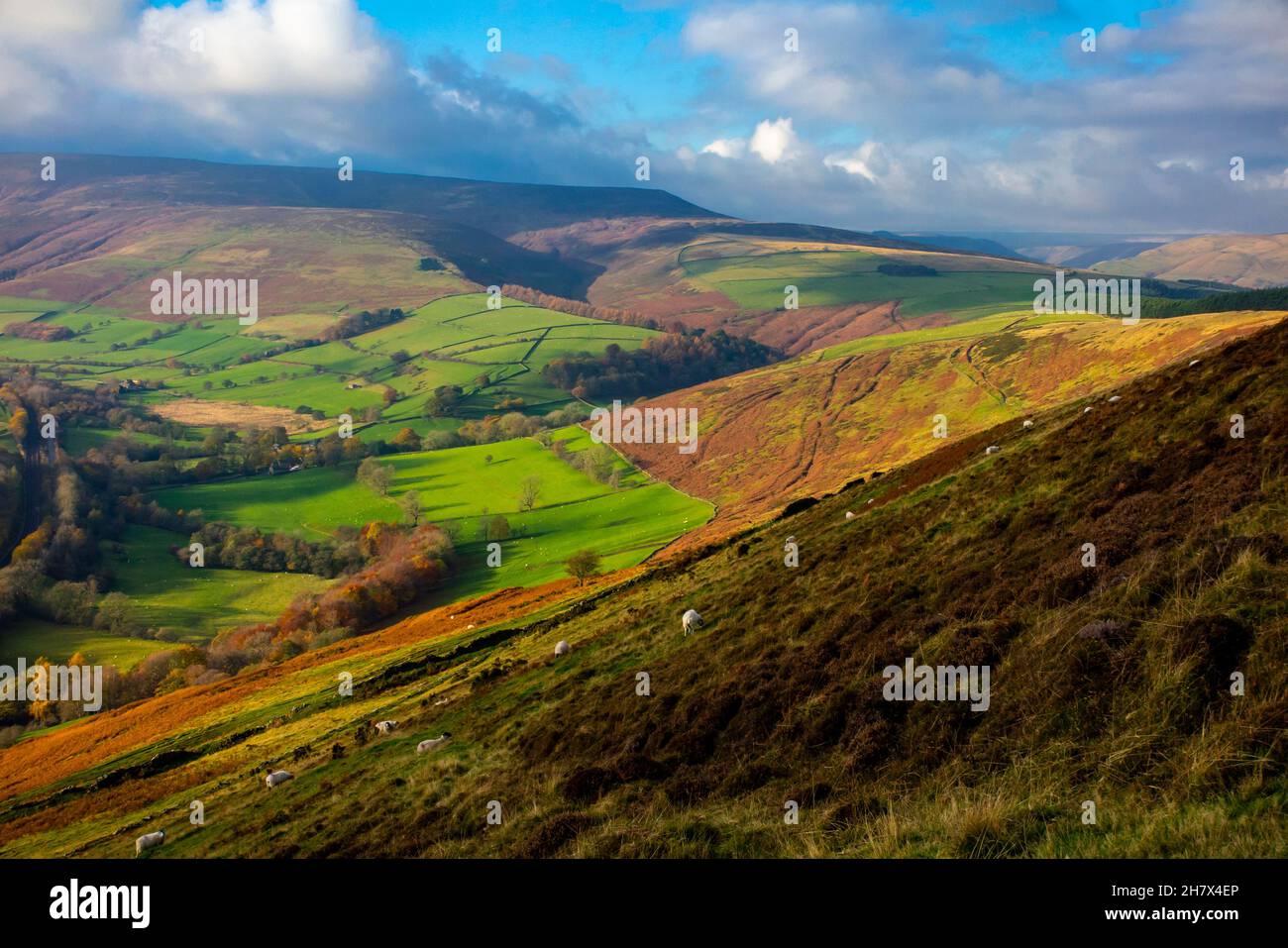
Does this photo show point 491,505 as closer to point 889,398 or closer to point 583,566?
point 583,566

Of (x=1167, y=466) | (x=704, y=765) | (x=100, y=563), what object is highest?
(x=1167, y=466)

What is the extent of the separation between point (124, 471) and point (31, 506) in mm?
18635

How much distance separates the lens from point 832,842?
1094cm

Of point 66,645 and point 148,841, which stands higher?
point 148,841

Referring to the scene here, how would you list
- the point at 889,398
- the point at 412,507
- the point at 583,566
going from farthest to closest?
the point at 889,398 < the point at 412,507 < the point at 583,566

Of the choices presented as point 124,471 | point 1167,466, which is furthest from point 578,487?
point 1167,466

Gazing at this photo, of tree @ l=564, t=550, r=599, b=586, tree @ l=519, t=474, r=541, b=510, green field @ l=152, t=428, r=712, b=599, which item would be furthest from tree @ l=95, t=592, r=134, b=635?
tree @ l=564, t=550, r=599, b=586

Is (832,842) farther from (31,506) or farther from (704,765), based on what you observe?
(31,506)

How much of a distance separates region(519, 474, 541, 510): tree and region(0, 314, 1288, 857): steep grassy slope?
98.2 metres

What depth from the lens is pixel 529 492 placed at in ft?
448
